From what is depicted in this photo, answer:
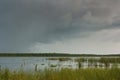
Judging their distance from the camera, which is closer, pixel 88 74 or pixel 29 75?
pixel 29 75

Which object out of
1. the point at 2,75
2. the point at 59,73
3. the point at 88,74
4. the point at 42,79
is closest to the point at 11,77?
the point at 2,75

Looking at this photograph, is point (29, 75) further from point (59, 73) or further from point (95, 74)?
point (95, 74)

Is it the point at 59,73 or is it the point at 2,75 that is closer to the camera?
the point at 2,75

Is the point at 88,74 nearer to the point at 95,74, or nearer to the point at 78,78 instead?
the point at 95,74

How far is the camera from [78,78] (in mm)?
13094

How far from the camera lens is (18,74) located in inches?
518

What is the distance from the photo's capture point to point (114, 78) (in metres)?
13.1

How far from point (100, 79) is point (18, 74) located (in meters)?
3.65

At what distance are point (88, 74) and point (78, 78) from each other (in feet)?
4.01

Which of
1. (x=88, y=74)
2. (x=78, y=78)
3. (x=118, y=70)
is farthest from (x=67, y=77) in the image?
(x=118, y=70)

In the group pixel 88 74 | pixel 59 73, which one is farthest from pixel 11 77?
pixel 88 74

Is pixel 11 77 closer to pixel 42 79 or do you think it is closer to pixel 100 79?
pixel 42 79

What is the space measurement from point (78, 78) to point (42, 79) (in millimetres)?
1579

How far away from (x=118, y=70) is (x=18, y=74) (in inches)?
180
